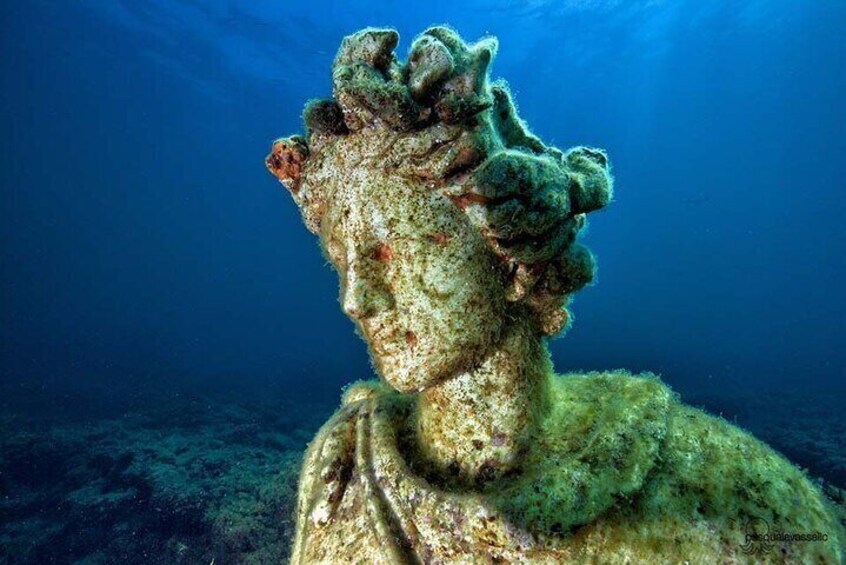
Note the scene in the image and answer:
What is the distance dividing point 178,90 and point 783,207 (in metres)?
170

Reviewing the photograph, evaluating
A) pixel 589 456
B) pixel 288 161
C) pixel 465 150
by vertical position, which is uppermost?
pixel 288 161

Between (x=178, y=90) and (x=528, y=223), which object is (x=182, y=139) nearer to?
(x=178, y=90)

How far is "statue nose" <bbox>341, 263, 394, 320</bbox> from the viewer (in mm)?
2043

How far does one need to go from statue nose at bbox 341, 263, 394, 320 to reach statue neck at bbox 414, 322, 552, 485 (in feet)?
1.60

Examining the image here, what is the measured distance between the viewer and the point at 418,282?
202 centimetres

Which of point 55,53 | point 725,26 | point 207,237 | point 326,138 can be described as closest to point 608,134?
point 725,26

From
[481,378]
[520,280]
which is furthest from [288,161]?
[481,378]

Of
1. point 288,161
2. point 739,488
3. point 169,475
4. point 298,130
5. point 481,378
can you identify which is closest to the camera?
point 739,488

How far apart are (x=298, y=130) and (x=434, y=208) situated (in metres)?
98.3

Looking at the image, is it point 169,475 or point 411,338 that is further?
point 169,475

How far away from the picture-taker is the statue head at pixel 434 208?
1931 mm

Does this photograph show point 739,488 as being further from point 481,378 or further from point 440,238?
point 440,238

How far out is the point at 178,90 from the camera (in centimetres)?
6128

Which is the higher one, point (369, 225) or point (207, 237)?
point (207, 237)
